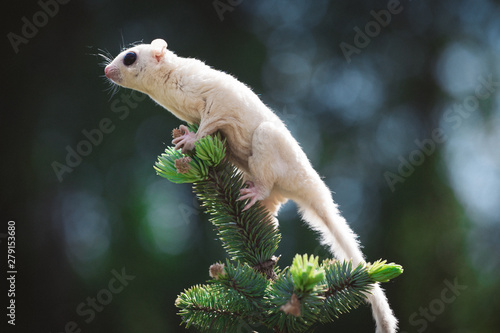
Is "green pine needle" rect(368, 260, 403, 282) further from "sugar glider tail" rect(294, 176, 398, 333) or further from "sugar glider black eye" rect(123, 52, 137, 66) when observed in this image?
"sugar glider black eye" rect(123, 52, 137, 66)

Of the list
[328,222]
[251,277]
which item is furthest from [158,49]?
[251,277]

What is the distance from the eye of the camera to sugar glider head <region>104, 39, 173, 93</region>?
2.38m

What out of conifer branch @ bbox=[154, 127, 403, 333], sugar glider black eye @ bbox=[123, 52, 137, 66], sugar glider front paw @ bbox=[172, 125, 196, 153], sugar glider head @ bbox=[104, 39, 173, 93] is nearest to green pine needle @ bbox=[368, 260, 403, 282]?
conifer branch @ bbox=[154, 127, 403, 333]

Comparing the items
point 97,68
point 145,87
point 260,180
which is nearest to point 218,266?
point 260,180

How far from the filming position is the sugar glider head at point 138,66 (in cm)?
238

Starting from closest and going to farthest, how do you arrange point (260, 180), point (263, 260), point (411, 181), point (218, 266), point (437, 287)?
point (218, 266) < point (263, 260) < point (260, 180) < point (437, 287) < point (411, 181)

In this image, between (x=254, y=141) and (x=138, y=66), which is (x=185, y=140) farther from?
(x=138, y=66)

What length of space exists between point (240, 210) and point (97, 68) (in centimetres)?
476

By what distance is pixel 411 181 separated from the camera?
5.75m

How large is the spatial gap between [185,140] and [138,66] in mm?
714

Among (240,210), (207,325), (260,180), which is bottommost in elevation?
(207,325)

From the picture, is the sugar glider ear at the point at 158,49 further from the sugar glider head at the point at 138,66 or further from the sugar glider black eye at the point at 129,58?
the sugar glider black eye at the point at 129,58

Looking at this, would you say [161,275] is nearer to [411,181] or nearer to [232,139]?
[411,181]

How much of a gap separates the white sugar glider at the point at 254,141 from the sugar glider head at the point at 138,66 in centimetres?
4
